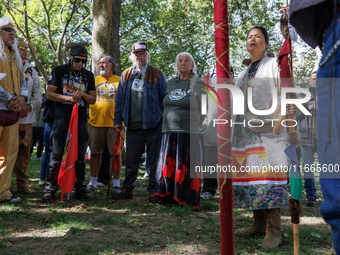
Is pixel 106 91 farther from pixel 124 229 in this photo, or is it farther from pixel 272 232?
pixel 272 232

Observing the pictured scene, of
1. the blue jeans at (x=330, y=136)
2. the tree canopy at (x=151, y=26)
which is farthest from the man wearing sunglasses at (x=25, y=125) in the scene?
the tree canopy at (x=151, y=26)

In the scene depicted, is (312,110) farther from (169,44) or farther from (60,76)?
(169,44)

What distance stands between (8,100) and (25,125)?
1.45 m

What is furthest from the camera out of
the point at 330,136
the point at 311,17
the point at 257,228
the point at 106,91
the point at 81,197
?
the point at 106,91

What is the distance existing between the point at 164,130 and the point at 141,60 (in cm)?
124

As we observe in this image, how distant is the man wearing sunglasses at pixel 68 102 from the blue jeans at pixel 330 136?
162 inches

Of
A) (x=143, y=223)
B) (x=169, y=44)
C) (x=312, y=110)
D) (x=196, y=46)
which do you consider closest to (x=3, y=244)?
(x=143, y=223)

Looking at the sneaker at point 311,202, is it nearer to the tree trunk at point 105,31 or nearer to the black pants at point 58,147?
the black pants at point 58,147

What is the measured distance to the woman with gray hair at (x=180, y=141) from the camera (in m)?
5.10

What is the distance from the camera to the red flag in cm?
501

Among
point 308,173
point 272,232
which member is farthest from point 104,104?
point 272,232

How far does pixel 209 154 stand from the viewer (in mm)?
6375

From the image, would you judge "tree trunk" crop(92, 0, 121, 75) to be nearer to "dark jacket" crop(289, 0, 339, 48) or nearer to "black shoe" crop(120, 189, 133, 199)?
"black shoe" crop(120, 189, 133, 199)

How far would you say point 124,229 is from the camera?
3850mm
